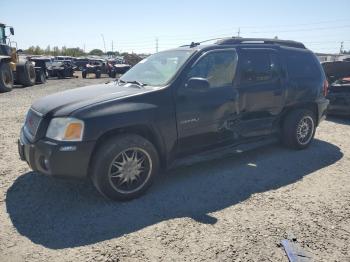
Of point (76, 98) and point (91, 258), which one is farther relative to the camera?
point (76, 98)

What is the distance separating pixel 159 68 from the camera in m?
4.80

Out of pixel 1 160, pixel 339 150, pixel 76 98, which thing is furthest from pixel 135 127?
pixel 339 150

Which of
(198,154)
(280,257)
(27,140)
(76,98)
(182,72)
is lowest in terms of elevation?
(280,257)

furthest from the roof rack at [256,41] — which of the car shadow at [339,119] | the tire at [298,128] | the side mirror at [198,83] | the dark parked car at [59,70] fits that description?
the dark parked car at [59,70]

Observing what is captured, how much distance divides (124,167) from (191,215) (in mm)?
961

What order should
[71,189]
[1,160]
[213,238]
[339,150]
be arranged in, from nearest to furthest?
[213,238] < [71,189] < [1,160] < [339,150]

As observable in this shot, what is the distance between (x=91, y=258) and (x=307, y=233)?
211 cm

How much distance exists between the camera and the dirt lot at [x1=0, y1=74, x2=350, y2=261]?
309 centimetres

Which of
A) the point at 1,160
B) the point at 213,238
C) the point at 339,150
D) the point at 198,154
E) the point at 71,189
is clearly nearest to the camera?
the point at 213,238

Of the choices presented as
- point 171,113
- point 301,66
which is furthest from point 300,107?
point 171,113

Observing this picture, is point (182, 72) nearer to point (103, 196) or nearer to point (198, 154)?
point (198, 154)

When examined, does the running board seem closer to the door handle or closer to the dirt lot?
the dirt lot

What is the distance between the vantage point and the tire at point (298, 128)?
5.73 metres

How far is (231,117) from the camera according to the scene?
485 centimetres
